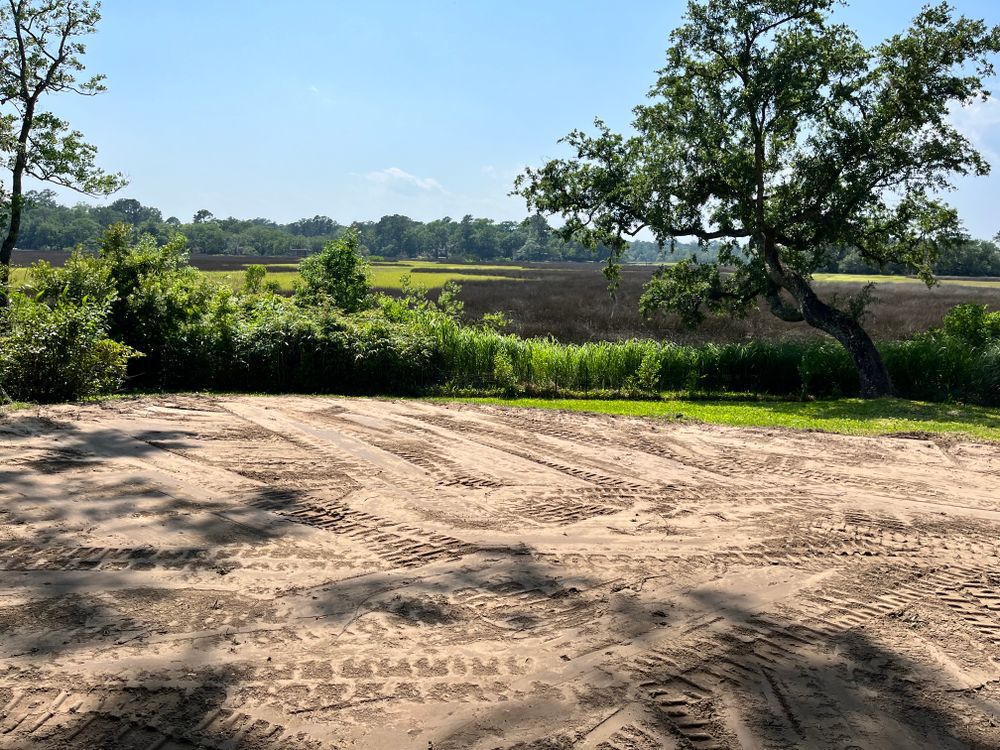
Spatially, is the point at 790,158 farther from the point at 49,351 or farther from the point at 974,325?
the point at 49,351

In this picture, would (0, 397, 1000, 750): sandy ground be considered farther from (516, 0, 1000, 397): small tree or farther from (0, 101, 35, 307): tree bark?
(0, 101, 35, 307): tree bark

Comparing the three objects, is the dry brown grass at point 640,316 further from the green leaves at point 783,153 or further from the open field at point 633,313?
the green leaves at point 783,153

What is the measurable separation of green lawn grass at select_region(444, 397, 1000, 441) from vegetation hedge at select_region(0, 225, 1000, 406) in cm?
111

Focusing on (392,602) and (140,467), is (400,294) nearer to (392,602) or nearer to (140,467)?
(140,467)

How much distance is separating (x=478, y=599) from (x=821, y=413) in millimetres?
11256

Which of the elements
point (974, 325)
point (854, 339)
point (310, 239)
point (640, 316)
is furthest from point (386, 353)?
point (310, 239)

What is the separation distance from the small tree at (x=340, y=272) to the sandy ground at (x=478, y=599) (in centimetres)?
1390

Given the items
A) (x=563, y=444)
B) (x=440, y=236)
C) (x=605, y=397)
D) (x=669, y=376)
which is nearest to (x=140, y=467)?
(x=563, y=444)

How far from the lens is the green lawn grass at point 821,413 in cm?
1180

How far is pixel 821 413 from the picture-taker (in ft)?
46.1

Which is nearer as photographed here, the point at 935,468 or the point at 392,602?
the point at 392,602

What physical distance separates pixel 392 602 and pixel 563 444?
4789 mm

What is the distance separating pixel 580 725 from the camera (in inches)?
134

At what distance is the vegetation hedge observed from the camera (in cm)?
1462
